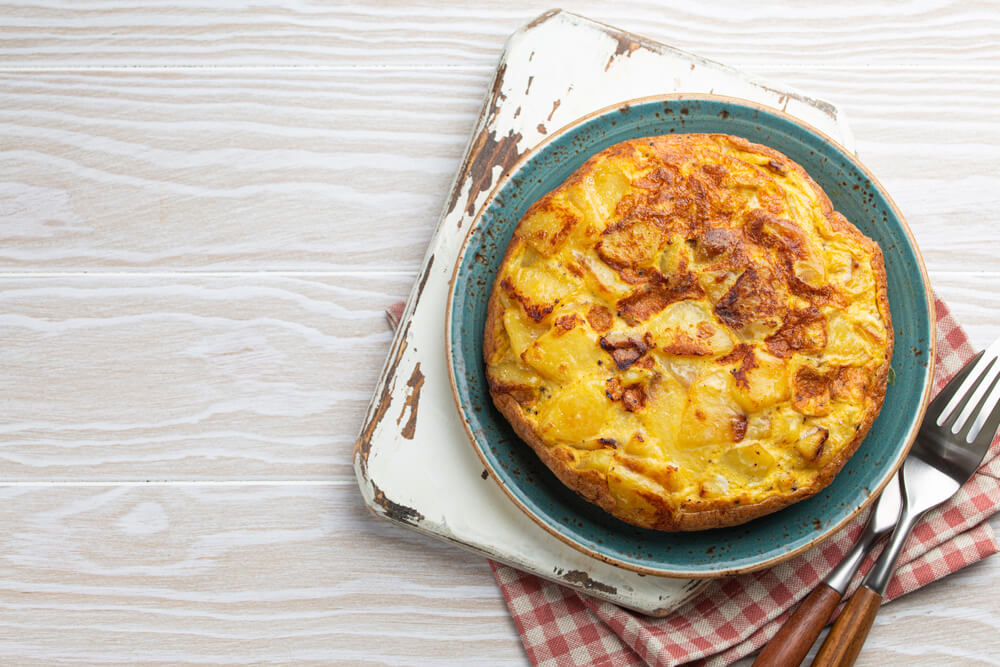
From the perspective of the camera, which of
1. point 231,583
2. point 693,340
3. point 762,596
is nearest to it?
point 693,340

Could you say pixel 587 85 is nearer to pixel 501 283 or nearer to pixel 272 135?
pixel 501 283

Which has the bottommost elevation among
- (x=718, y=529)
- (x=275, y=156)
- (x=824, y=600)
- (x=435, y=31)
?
(x=824, y=600)

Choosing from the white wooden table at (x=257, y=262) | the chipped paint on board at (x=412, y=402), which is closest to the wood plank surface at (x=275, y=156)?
the white wooden table at (x=257, y=262)

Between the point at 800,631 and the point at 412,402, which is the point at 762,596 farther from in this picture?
the point at 412,402

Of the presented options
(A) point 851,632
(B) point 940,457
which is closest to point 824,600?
(A) point 851,632

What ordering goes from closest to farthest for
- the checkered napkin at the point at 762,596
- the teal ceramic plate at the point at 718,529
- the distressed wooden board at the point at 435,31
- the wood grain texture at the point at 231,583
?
the teal ceramic plate at the point at 718,529 → the checkered napkin at the point at 762,596 → the wood grain texture at the point at 231,583 → the distressed wooden board at the point at 435,31

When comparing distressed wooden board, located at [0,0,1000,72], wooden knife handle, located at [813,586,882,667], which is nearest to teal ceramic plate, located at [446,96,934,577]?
wooden knife handle, located at [813,586,882,667]

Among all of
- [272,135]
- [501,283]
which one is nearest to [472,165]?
[501,283]

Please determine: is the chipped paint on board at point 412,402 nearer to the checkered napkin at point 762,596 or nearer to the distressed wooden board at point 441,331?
the distressed wooden board at point 441,331
